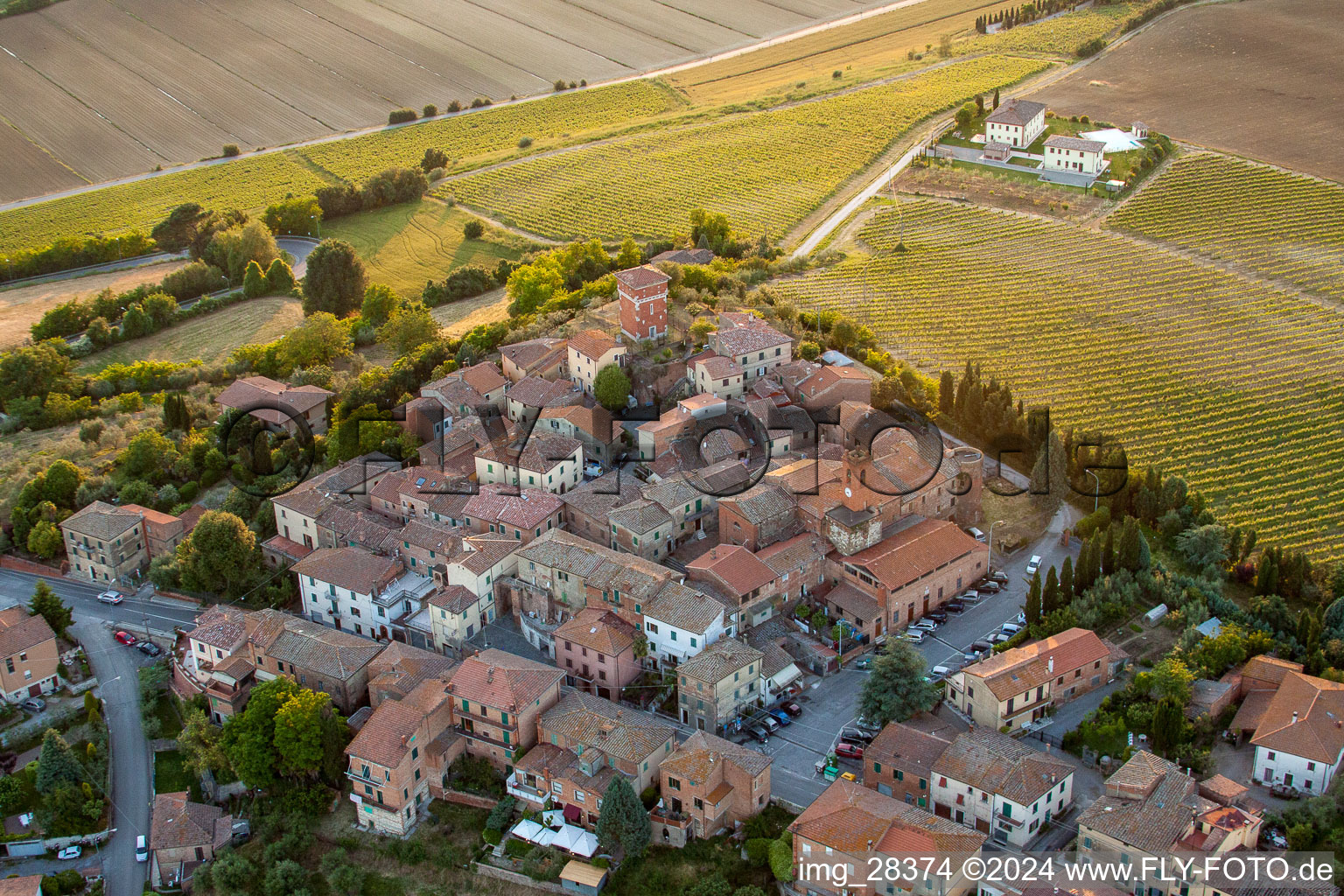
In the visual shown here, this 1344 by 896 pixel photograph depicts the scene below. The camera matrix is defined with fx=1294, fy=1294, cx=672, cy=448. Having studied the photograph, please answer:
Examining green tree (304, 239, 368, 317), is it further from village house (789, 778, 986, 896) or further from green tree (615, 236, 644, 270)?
village house (789, 778, 986, 896)

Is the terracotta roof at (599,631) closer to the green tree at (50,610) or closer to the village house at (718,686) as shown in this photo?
the village house at (718,686)

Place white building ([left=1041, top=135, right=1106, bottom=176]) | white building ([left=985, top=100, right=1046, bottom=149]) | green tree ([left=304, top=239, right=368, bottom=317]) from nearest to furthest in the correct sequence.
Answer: green tree ([left=304, top=239, right=368, bottom=317]), white building ([left=1041, top=135, right=1106, bottom=176]), white building ([left=985, top=100, right=1046, bottom=149])

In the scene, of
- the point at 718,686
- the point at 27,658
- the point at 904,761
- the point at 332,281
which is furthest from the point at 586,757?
the point at 332,281

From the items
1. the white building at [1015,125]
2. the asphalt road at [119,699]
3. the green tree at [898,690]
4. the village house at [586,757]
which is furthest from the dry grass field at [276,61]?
the green tree at [898,690]

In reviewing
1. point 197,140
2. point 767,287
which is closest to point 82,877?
point 767,287

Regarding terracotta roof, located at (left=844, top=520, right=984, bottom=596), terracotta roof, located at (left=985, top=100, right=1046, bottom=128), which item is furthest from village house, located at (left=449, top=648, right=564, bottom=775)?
terracotta roof, located at (left=985, top=100, right=1046, bottom=128)
